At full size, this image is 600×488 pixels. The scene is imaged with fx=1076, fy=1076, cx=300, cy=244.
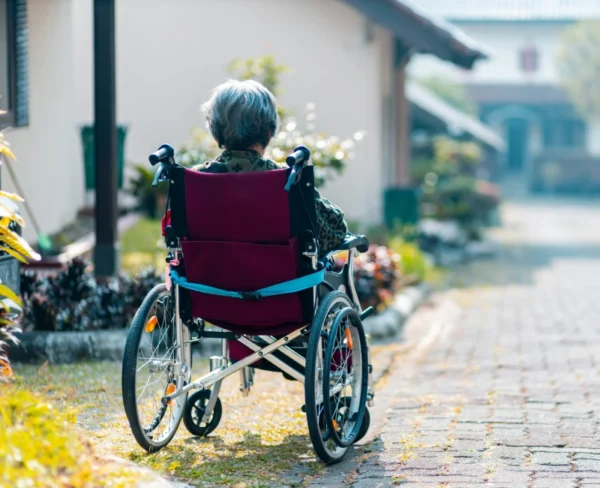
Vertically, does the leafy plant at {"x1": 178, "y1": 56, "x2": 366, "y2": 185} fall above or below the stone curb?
above

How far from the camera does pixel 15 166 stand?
9.48 metres

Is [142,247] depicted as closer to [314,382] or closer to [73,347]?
[73,347]

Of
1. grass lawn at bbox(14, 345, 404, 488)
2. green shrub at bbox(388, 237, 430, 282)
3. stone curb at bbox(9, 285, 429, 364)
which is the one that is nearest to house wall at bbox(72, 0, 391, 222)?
green shrub at bbox(388, 237, 430, 282)

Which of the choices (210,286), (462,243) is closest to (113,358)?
(210,286)

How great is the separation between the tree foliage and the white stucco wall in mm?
4735

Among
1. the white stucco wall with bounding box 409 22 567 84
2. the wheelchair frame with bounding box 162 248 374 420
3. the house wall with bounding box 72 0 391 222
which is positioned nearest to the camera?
the wheelchair frame with bounding box 162 248 374 420

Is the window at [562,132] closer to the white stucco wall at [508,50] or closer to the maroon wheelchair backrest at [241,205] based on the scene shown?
the white stucco wall at [508,50]

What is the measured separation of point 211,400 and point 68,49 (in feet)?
24.1

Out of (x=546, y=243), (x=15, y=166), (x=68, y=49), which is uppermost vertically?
(x=68, y=49)

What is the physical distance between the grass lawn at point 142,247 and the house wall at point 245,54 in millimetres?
2291

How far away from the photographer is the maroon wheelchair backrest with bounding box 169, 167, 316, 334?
4.43 meters

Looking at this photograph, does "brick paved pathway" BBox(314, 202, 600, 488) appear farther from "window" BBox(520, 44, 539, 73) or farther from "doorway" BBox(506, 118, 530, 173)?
"window" BBox(520, 44, 539, 73)

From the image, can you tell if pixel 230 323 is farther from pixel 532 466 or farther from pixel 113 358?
pixel 113 358

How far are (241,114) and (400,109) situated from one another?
12.7 m
